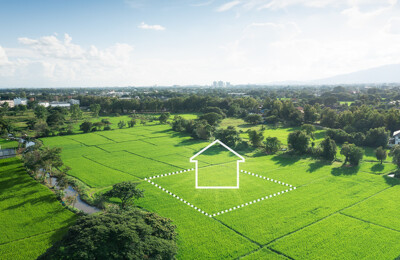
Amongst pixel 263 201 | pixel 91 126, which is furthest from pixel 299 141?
pixel 91 126

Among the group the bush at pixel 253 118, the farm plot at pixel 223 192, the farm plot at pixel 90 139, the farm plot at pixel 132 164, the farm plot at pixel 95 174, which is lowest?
the farm plot at pixel 223 192

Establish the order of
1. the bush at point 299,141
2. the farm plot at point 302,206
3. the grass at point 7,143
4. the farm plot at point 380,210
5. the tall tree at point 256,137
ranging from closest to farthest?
the farm plot at point 302,206, the farm plot at point 380,210, the bush at point 299,141, the tall tree at point 256,137, the grass at point 7,143

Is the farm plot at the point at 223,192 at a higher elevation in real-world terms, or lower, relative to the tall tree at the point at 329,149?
lower

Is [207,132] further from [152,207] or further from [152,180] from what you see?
[152,207]

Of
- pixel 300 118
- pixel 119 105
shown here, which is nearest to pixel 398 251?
pixel 300 118

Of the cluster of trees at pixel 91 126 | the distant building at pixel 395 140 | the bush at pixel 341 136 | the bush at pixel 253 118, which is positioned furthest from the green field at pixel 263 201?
the bush at pixel 253 118

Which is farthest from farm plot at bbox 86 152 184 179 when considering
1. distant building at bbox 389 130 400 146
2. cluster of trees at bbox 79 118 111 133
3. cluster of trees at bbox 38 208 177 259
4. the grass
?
distant building at bbox 389 130 400 146

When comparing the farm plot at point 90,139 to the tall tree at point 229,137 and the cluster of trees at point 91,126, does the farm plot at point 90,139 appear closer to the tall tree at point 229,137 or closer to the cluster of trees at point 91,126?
the cluster of trees at point 91,126
